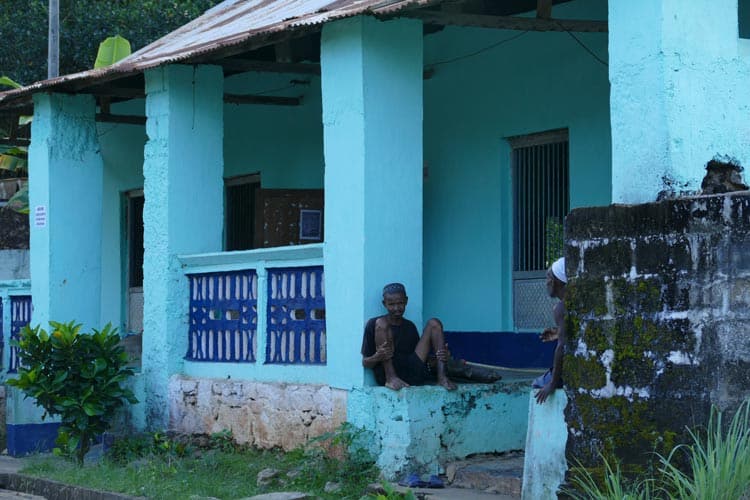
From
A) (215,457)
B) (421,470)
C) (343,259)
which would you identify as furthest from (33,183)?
(421,470)

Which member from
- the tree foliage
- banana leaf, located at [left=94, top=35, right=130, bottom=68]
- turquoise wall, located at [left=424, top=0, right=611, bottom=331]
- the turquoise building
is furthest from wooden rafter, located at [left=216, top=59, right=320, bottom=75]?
the tree foliage

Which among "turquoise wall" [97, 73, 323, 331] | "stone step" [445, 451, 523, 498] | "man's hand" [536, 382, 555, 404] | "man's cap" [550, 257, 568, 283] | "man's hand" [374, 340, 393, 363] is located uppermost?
"turquoise wall" [97, 73, 323, 331]

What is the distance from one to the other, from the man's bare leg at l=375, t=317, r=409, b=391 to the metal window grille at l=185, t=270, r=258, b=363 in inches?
77.5

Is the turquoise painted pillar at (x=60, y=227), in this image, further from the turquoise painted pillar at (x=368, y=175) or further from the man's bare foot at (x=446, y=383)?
the man's bare foot at (x=446, y=383)

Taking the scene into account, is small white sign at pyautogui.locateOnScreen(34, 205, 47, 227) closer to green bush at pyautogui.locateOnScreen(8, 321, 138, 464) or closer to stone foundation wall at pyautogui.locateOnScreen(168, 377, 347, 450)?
green bush at pyautogui.locateOnScreen(8, 321, 138, 464)

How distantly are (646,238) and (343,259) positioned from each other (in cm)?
315

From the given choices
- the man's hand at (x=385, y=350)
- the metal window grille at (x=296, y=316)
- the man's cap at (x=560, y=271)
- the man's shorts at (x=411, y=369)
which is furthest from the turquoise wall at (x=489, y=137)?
the man's cap at (x=560, y=271)

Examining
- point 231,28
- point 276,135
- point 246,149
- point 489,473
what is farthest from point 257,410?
point 246,149

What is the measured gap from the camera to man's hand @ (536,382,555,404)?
22.7 ft

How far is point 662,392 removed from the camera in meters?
6.07

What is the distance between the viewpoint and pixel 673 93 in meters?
6.43

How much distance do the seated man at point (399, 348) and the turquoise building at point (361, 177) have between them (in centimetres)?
15

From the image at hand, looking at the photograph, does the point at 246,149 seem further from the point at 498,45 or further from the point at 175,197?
the point at 498,45

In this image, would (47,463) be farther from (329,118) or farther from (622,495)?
(622,495)
